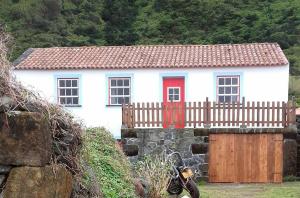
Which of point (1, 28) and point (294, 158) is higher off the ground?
point (1, 28)

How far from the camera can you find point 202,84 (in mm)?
17547

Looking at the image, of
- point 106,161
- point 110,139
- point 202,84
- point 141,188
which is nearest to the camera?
point 106,161

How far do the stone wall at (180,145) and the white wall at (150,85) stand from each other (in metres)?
3.42

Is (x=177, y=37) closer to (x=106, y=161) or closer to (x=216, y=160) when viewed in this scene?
(x=216, y=160)

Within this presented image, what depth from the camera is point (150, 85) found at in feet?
58.6

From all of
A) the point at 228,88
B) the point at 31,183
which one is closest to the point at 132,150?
the point at 228,88

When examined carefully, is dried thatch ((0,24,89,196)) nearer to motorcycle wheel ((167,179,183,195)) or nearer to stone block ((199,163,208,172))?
motorcycle wheel ((167,179,183,195))

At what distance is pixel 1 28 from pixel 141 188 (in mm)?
4714

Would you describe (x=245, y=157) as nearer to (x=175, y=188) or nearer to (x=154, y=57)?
(x=175, y=188)

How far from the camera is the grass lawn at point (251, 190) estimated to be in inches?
450

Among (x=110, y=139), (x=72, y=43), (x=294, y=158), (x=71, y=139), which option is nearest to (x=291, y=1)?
(x=72, y=43)

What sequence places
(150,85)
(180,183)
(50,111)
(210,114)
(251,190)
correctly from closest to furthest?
(50,111) < (180,183) < (251,190) < (210,114) < (150,85)

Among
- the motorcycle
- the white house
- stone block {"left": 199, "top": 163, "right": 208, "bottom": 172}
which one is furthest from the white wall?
the motorcycle

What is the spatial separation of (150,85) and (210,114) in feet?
12.8
